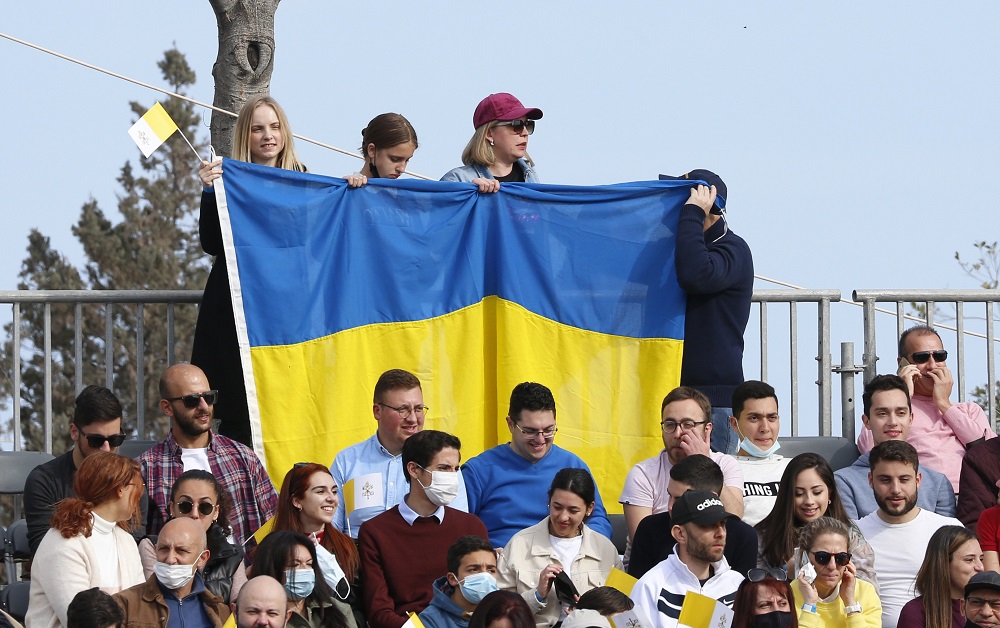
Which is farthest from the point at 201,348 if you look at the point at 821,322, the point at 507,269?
the point at 821,322

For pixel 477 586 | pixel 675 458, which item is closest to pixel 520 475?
pixel 675 458

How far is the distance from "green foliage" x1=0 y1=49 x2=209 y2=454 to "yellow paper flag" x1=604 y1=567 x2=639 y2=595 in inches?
848

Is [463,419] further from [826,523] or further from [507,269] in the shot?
[826,523]

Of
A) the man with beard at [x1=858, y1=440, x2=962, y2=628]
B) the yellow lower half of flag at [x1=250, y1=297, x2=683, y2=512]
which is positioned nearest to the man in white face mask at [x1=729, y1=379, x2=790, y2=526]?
A: the man with beard at [x1=858, y1=440, x2=962, y2=628]

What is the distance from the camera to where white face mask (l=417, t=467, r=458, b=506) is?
8.82m

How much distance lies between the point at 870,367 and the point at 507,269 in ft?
7.70

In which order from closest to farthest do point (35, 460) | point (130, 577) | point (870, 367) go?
point (130, 577) < point (35, 460) < point (870, 367)

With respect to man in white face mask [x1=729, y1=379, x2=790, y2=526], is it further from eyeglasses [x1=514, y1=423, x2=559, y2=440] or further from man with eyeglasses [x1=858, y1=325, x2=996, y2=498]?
eyeglasses [x1=514, y1=423, x2=559, y2=440]

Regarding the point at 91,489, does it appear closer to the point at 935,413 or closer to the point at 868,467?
the point at 868,467

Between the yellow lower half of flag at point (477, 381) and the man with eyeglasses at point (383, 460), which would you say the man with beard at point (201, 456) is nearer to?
the man with eyeglasses at point (383, 460)

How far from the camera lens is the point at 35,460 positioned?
399 inches

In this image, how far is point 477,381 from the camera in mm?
10523

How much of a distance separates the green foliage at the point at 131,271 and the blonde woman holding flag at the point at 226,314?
19.2 m

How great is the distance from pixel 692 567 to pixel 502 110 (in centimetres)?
323
